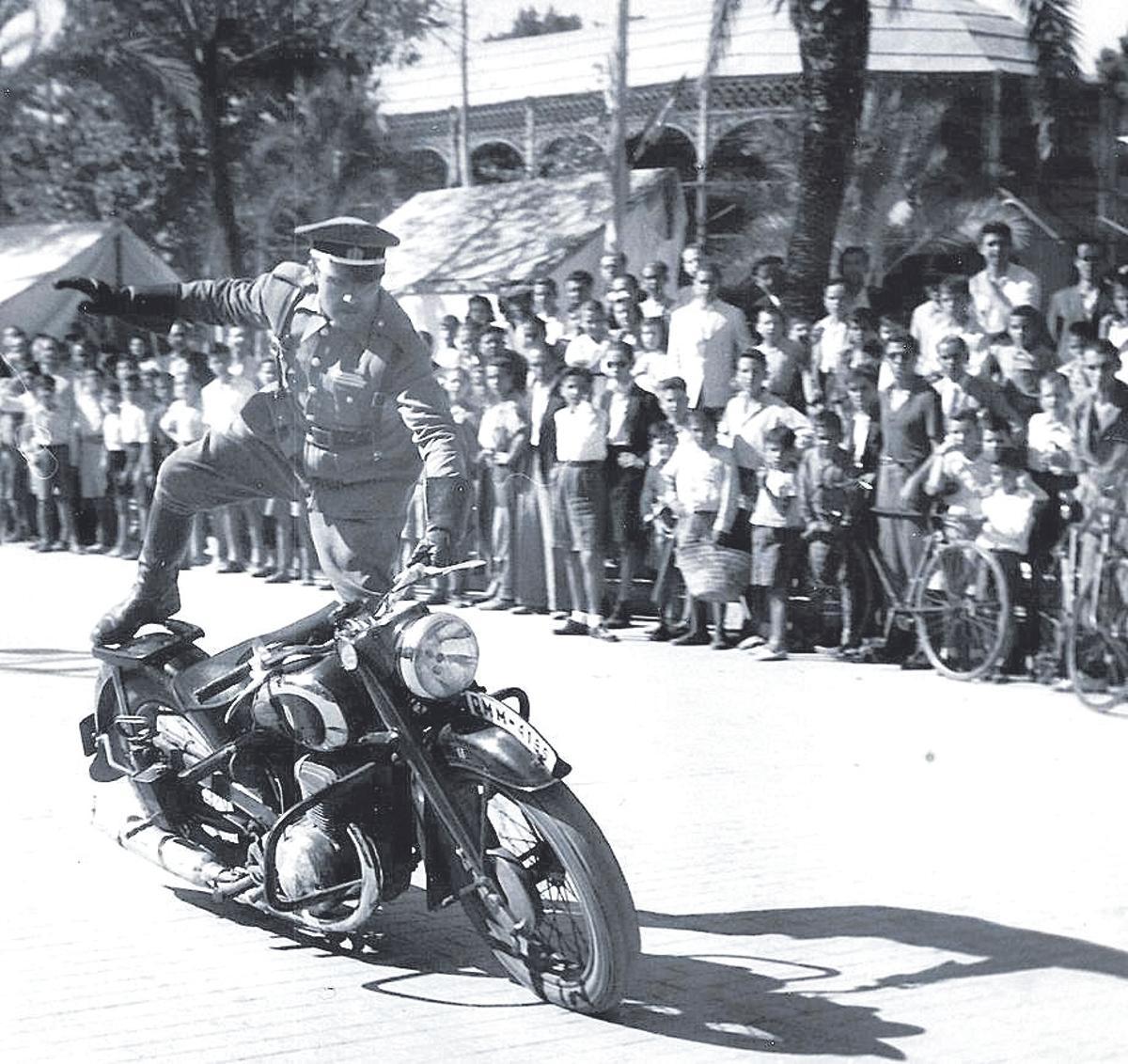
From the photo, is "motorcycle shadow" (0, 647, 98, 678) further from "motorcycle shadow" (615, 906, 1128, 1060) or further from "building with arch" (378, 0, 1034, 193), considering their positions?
"building with arch" (378, 0, 1034, 193)

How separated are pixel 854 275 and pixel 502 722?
378 inches

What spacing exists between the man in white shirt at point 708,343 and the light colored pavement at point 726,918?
11.7 feet

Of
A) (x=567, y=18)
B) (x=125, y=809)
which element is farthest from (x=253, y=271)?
(x=125, y=809)

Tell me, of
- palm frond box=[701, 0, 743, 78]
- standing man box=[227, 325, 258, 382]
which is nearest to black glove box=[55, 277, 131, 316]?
standing man box=[227, 325, 258, 382]

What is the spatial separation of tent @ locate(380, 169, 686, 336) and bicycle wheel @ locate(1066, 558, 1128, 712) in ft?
26.4

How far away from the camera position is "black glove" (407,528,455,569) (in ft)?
16.9

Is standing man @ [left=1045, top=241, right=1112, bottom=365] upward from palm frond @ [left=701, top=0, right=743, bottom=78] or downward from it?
downward

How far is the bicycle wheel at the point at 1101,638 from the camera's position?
32.0 ft

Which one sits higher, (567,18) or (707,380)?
(567,18)

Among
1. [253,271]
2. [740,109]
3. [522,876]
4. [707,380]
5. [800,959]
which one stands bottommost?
[800,959]

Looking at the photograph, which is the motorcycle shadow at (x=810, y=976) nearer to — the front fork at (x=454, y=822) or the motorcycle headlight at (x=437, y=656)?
the front fork at (x=454, y=822)

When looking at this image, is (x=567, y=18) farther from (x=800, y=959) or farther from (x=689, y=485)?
(x=800, y=959)

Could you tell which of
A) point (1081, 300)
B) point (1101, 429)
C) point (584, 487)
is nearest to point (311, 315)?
point (1101, 429)

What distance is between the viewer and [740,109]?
2522cm
